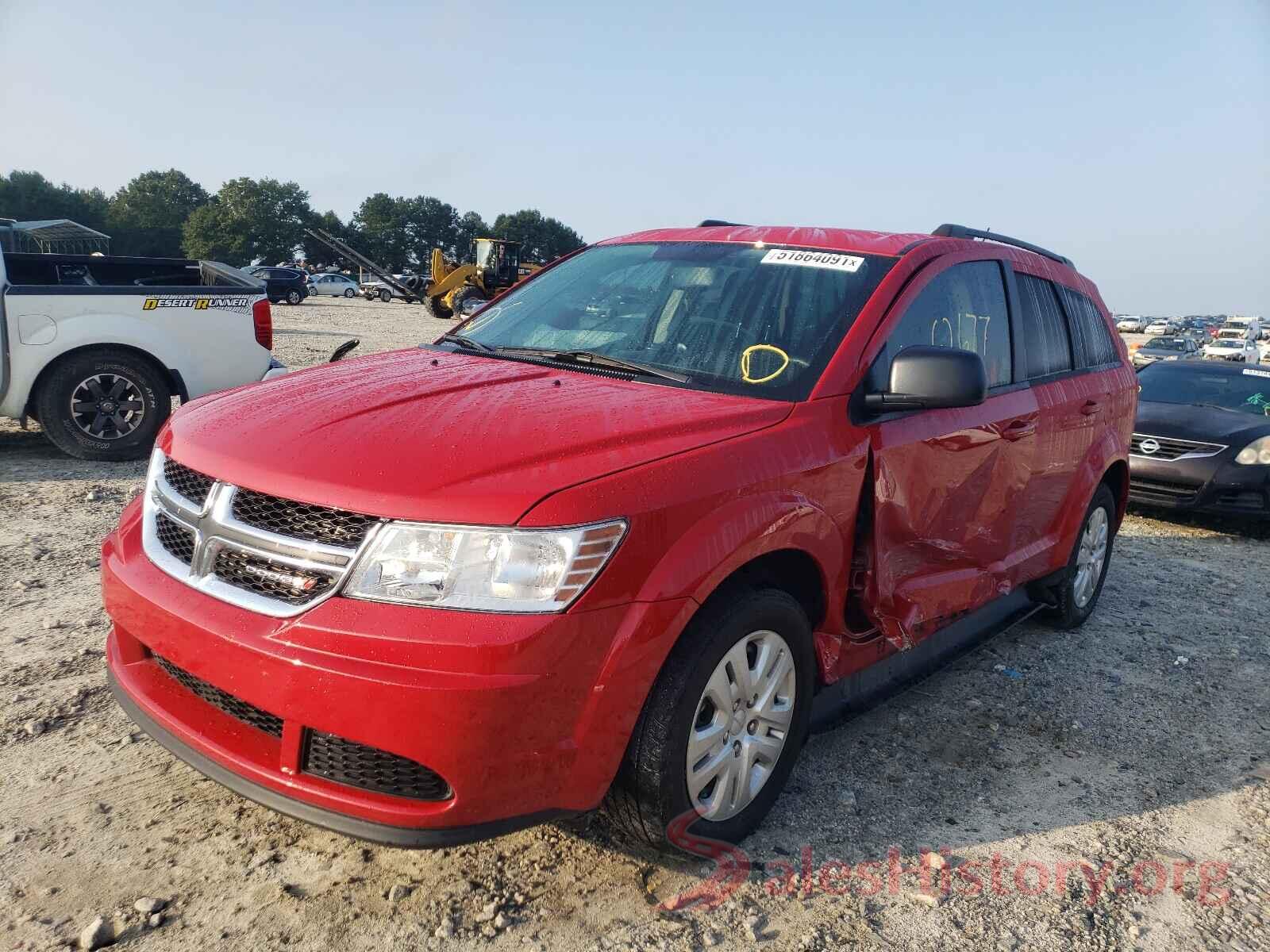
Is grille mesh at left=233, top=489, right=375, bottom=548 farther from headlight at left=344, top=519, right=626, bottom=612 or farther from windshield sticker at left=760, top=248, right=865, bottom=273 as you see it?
windshield sticker at left=760, top=248, right=865, bottom=273

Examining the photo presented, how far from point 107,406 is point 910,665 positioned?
6322 mm

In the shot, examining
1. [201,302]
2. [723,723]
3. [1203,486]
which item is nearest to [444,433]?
[723,723]

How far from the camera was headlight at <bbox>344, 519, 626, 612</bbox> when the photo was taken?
216cm

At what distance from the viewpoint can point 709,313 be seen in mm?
3373

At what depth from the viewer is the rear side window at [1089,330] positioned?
4.77 metres

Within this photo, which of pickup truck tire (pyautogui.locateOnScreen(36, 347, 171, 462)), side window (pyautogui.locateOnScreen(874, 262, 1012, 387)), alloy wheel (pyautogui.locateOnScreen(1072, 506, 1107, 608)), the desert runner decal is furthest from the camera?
the desert runner decal

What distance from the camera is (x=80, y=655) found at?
3859mm

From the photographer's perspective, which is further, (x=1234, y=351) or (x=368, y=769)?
(x=1234, y=351)

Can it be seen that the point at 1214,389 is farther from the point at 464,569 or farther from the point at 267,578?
the point at 267,578

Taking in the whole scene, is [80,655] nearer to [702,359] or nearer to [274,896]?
[274,896]

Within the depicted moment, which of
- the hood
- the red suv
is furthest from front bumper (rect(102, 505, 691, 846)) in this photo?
the hood

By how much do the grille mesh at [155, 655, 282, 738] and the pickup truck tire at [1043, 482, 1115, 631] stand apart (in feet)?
12.7

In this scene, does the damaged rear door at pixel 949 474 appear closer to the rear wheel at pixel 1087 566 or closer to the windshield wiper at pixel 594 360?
the windshield wiper at pixel 594 360

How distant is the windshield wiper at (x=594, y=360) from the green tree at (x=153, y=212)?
323 ft
